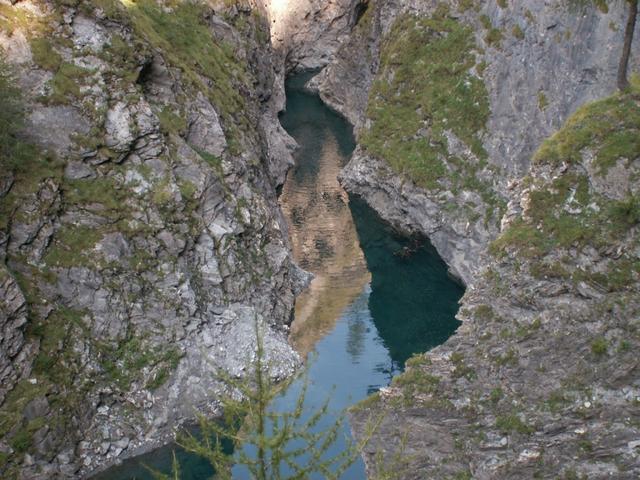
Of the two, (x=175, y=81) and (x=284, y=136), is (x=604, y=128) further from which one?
(x=284, y=136)

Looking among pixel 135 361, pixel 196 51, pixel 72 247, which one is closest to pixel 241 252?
pixel 135 361

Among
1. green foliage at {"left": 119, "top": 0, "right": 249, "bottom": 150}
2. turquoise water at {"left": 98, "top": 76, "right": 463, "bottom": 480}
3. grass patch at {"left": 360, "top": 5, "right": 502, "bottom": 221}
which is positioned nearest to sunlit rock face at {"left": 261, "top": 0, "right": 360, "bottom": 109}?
turquoise water at {"left": 98, "top": 76, "right": 463, "bottom": 480}

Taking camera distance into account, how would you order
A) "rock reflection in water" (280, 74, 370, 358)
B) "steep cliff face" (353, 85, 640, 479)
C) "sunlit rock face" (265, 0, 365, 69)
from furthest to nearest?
"sunlit rock face" (265, 0, 365, 69) < "rock reflection in water" (280, 74, 370, 358) < "steep cliff face" (353, 85, 640, 479)

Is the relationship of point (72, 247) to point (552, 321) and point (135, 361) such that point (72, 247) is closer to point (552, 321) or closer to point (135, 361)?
point (135, 361)

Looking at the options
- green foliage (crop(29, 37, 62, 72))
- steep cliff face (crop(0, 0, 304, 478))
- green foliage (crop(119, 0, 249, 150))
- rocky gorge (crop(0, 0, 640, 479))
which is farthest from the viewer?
green foliage (crop(119, 0, 249, 150))

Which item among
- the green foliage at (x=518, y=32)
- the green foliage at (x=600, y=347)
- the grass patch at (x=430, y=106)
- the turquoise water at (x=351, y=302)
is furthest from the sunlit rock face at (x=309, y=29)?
the green foliage at (x=600, y=347)

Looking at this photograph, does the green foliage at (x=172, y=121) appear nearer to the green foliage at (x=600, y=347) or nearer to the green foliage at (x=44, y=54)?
the green foliage at (x=44, y=54)

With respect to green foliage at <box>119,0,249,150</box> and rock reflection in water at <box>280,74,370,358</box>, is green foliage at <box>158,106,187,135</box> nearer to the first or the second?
green foliage at <box>119,0,249,150</box>
